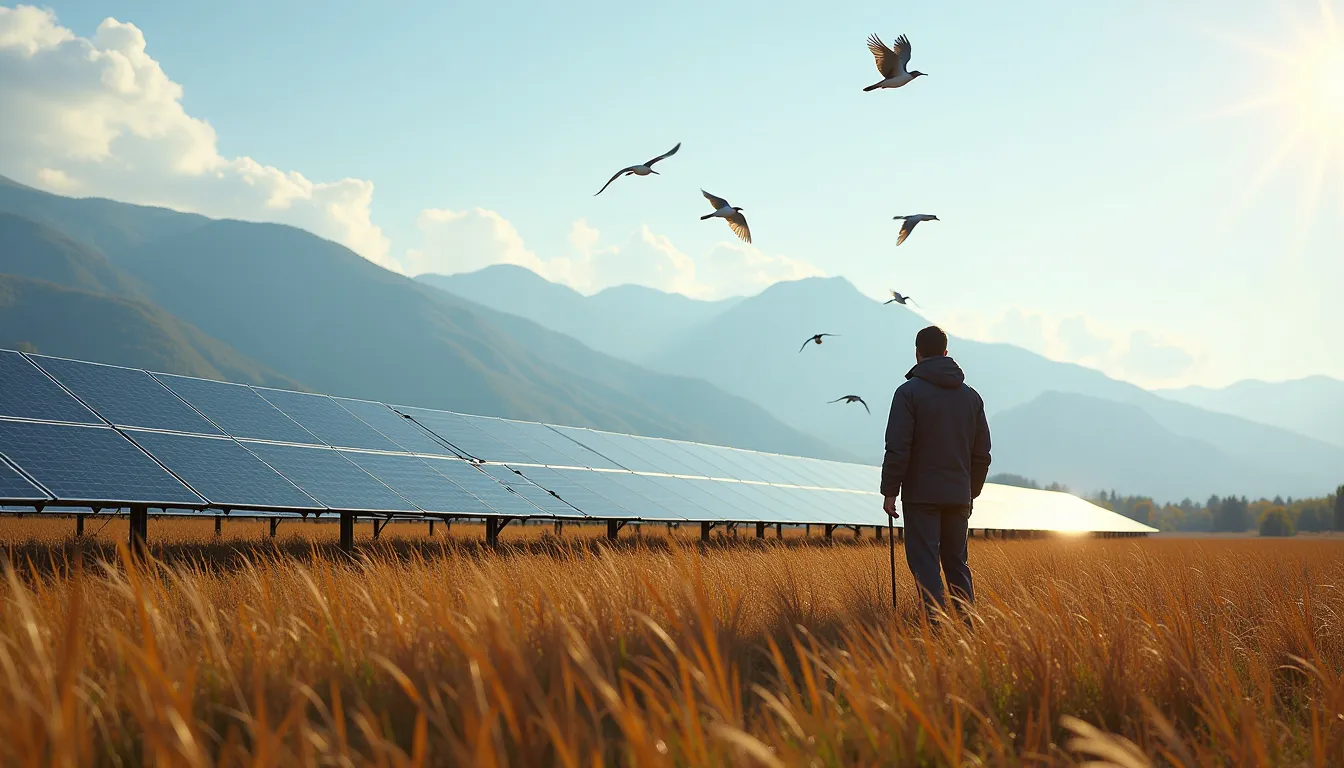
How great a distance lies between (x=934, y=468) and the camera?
8.31m

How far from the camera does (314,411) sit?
640 inches

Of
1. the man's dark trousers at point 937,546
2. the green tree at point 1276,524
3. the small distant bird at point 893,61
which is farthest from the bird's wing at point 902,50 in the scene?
the green tree at point 1276,524

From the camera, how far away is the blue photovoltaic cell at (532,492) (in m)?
14.4

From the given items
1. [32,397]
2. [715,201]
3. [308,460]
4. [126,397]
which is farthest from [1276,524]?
[32,397]

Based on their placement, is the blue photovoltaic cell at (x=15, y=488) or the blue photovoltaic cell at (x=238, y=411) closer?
the blue photovoltaic cell at (x=15, y=488)

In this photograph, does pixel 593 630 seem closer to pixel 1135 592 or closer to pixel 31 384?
pixel 1135 592

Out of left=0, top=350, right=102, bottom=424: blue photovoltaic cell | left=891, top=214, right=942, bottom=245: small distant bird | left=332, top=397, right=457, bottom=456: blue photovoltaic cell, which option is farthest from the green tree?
left=0, top=350, right=102, bottom=424: blue photovoltaic cell

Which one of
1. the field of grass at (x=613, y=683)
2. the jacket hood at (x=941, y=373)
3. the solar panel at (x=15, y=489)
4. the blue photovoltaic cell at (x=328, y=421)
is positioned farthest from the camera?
the blue photovoltaic cell at (x=328, y=421)

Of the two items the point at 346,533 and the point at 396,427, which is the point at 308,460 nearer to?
the point at 346,533

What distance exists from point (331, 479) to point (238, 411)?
2.82m

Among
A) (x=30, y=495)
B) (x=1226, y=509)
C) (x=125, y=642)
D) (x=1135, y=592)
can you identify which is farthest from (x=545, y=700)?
→ (x=1226, y=509)

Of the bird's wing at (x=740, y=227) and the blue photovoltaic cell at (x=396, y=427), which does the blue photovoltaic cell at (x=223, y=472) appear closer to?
the blue photovoltaic cell at (x=396, y=427)

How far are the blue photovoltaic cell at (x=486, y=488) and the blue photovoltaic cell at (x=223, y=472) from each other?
118 inches

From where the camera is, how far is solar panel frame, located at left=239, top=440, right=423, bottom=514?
39.1 feet
